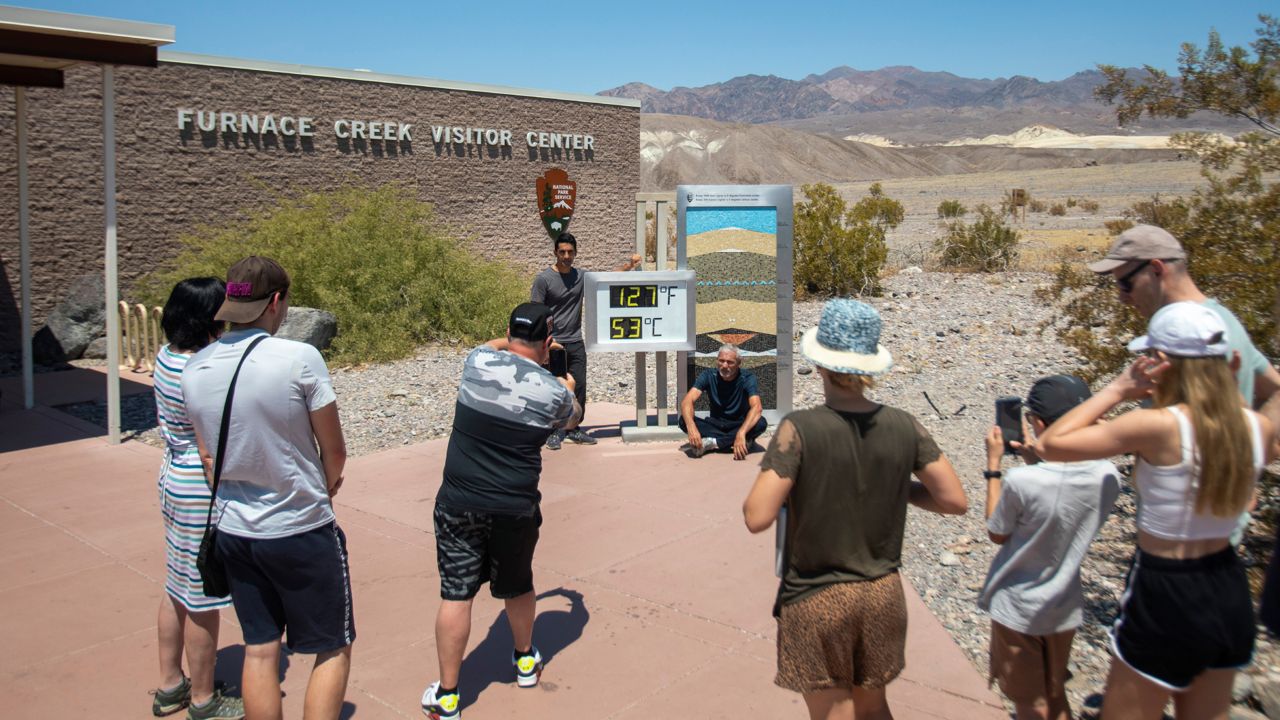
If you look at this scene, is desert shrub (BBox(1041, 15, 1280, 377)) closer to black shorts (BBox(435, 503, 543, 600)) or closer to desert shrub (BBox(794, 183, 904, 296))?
black shorts (BBox(435, 503, 543, 600))

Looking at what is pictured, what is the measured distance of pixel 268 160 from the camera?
741 inches

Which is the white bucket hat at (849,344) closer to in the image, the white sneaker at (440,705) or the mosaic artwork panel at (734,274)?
the white sneaker at (440,705)

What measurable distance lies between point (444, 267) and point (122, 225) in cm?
562

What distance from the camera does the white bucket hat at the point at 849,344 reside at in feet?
9.98

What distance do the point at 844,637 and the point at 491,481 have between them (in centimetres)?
153

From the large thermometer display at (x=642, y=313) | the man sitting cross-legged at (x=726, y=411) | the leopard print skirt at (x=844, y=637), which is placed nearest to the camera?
the leopard print skirt at (x=844, y=637)

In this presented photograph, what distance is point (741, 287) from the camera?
919 cm

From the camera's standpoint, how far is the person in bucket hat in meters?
2.99

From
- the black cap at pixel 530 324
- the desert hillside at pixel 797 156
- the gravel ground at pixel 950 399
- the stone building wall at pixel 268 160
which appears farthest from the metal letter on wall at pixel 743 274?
the desert hillside at pixel 797 156

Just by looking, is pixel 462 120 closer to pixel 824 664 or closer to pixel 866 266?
pixel 866 266

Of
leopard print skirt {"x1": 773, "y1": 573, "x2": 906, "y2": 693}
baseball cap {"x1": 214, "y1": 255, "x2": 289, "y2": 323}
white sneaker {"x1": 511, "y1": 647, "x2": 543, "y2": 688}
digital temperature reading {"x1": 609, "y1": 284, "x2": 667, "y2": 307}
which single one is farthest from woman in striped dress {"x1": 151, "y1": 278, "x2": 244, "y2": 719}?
digital temperature reading {"x1": 609, "y1": 284, "x2": 667, "y2": 307}

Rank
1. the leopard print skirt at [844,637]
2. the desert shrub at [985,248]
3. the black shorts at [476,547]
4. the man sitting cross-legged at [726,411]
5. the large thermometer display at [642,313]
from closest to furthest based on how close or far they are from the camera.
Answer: the leopard print skirt at [844,637] < the black shorts at [476,547] < the man sitting cross-legged at [726,411] < the large thermometer display at [642,313] < the desert shrub at [985,248]

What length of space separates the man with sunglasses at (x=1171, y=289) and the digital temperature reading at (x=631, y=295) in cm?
540

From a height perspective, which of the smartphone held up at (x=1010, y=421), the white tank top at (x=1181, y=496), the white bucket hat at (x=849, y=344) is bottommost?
the white tank top at (x=1181, y=496)
